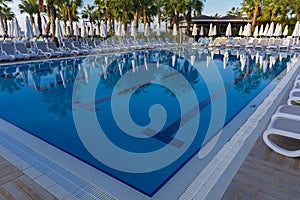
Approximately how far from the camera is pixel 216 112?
486cm

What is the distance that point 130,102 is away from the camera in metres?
5.59

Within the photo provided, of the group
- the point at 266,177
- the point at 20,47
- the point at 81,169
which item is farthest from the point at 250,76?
the point at 20,47

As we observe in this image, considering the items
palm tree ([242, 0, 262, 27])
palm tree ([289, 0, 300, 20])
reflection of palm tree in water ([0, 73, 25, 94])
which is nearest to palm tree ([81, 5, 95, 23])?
palm tree ([242, 0, 262, 27])

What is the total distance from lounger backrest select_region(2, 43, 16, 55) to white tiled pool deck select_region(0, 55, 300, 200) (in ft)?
29.0

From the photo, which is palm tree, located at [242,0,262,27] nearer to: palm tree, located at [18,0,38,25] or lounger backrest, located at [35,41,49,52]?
lounger backrest, located at [35,41,49,52]

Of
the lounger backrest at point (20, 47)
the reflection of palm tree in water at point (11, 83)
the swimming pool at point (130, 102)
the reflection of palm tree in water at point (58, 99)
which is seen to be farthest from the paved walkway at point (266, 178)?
the lounger backrest at point (20, 47)

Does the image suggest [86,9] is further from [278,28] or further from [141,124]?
[141,124]

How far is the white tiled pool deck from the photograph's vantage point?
2234 millimetres

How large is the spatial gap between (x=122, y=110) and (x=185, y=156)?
230 cm

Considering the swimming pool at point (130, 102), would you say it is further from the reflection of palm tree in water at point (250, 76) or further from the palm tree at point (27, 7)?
the palm tree at point (27, 7)

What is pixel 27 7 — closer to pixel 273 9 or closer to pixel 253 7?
pixel 253 7

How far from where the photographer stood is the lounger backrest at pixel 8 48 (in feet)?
34.8

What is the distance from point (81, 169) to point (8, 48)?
10707 millimetres

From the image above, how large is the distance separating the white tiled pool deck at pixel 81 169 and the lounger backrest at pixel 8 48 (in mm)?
8831
